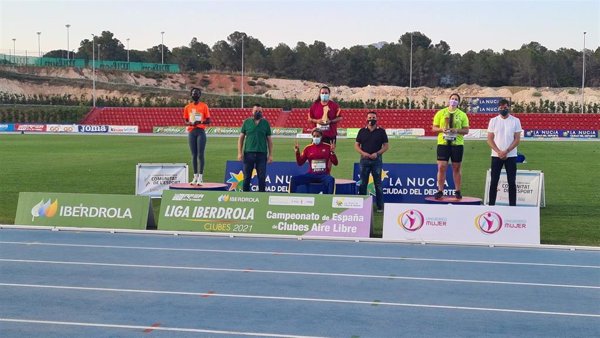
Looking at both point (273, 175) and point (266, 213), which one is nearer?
point (266, 213)

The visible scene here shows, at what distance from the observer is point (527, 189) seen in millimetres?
16875

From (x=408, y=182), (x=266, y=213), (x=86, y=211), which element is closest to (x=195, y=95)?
(x=86, y=211)

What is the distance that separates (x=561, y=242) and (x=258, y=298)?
6.07 metres

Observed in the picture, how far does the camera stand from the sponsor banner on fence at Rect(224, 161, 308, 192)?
17.8m

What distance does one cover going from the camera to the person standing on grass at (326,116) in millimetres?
15602

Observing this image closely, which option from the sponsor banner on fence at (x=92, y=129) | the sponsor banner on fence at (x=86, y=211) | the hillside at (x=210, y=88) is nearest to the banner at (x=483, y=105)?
the sponsor banner on fence at (x=92, y=129)

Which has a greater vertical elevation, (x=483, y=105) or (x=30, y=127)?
(x=483, y=105)

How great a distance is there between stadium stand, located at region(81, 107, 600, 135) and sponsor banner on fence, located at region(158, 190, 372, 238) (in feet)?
163

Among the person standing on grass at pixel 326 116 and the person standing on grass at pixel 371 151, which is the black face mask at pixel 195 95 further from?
the person standing on grass at pixel 371 151

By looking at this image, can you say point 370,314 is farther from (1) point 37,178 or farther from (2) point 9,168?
(2) point 9,168

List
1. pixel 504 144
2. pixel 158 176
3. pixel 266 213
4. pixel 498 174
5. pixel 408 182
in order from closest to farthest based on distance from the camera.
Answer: pixel 266 213 → pixel 504 144 → pixel 498 174 → pixel 408 182 → pixel 158 176

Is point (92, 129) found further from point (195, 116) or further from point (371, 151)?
point (371, 151)

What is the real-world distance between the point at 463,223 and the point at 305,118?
192 feet

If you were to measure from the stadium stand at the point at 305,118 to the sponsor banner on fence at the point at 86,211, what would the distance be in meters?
49.7
